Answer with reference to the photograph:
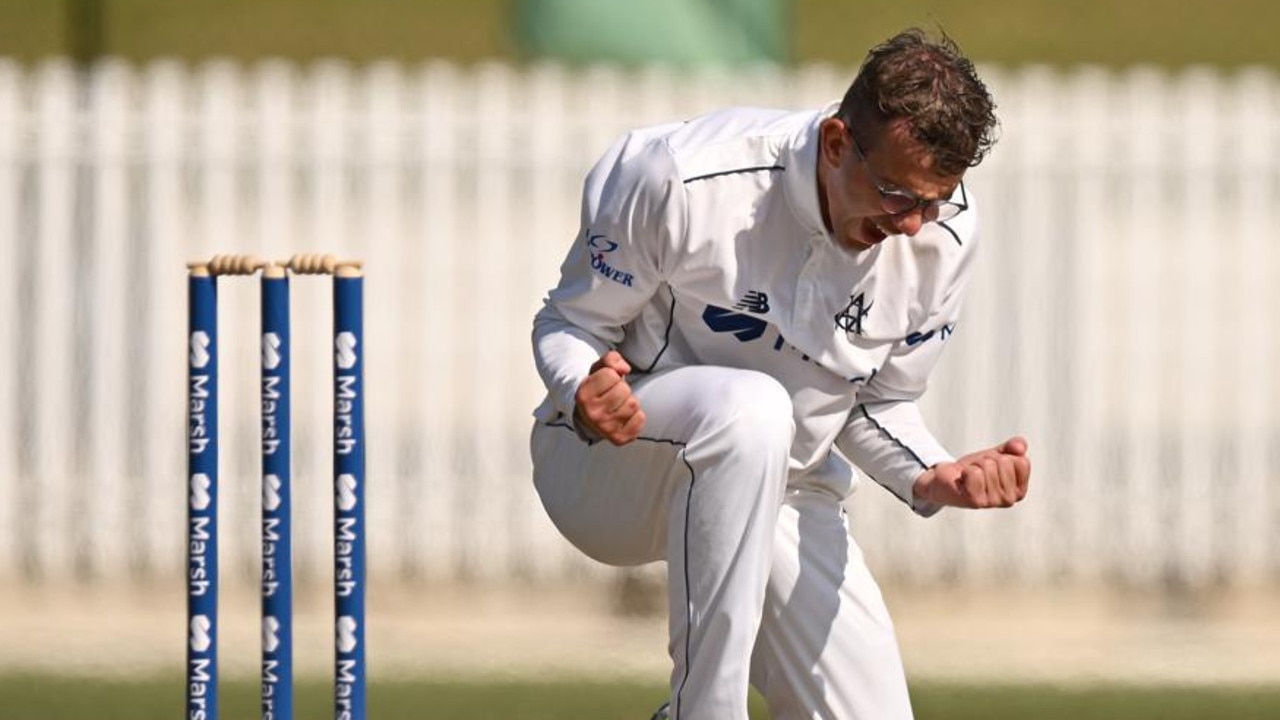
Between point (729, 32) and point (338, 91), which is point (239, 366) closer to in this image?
point (338, 91)

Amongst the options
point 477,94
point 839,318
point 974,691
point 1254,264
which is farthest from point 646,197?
point 1254,264

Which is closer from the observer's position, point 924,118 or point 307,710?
point 924,118

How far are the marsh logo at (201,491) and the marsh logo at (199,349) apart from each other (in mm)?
165

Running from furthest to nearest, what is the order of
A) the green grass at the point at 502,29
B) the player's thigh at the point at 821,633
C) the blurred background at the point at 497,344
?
the green grass at the point at 502,29 < the blurred background at the point at 497,344 < the player's thigh at the point at 821,633

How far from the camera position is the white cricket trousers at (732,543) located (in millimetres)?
3471

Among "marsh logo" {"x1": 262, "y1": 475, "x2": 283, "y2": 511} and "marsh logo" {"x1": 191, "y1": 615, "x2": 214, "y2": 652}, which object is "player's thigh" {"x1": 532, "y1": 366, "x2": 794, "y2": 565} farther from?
"marsh logo" {"x1": 191, "y1": 615, "x2": 214, "y2": 652}

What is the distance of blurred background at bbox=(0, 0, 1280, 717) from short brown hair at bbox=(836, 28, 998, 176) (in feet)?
13.5

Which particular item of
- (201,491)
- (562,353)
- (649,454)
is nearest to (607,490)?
(649,454)

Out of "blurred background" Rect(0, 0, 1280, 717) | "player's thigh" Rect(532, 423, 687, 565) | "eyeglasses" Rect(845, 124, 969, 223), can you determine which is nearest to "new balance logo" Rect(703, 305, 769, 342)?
"player's thigh" Rect(532, 423, 687, 565)

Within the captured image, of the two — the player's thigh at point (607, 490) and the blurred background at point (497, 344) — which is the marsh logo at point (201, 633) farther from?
the blurred background at point (497, 344)

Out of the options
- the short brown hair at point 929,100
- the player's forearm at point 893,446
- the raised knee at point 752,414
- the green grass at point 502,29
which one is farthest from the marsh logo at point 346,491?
the green grass at point 502,29

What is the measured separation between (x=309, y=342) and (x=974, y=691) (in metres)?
2.57

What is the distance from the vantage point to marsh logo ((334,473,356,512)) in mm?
3697

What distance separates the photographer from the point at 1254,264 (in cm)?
793
